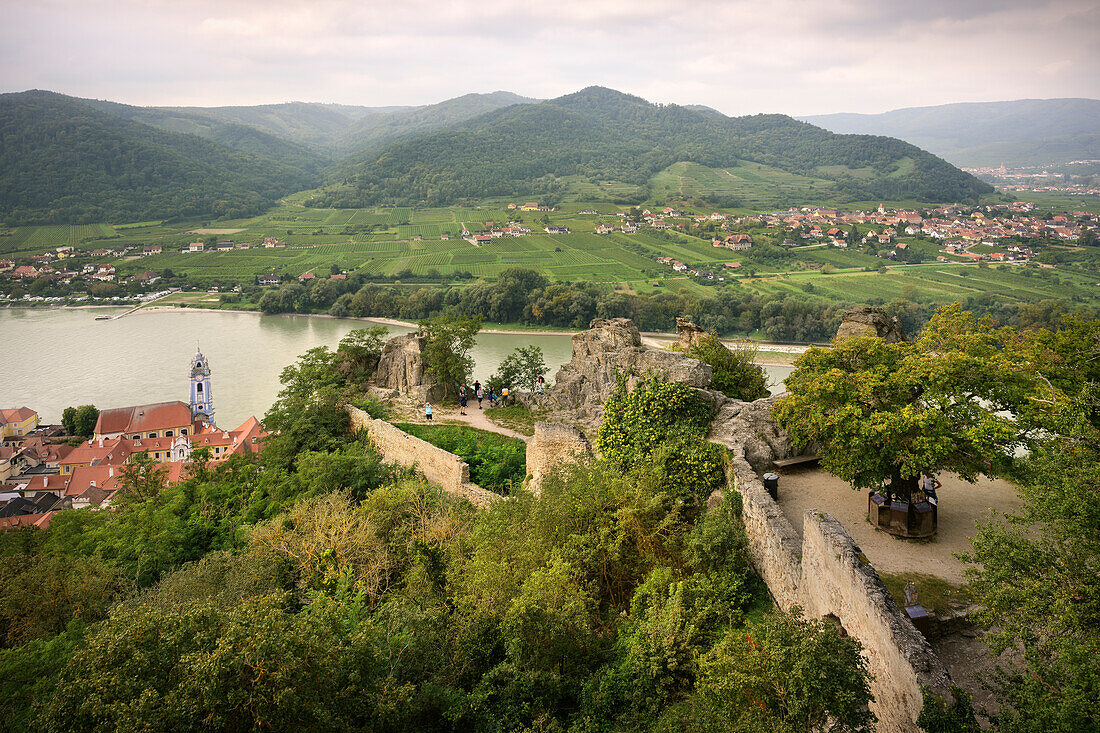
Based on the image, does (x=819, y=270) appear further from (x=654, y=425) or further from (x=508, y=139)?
(x=508, y=139)

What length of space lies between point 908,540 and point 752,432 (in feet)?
10.2

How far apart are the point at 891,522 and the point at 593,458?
15.9 feet

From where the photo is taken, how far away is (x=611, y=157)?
157250 mm

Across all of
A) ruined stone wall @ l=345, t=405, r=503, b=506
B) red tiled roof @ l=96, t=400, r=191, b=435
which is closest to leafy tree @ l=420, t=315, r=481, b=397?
ruined stone wall @ l=345, t=405, r=503, b=506

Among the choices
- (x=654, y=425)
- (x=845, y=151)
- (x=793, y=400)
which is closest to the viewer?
(x=793, y=400)

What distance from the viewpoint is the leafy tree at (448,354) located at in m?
21.4

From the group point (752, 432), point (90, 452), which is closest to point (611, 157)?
point (90, 452)

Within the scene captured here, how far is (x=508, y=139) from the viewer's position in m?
157

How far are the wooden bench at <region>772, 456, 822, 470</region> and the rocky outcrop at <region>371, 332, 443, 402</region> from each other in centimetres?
1209

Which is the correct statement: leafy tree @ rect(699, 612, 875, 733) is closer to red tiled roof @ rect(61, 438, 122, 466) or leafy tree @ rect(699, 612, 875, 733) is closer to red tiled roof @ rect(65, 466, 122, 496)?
red tiled roof @ rect(65, 466, 122, 496)

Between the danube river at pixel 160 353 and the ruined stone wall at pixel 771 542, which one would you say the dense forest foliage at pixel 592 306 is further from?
the ruined stone wall at pixel 771 542

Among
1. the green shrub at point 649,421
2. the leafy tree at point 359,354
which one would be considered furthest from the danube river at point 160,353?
the green shrub at point 649,421

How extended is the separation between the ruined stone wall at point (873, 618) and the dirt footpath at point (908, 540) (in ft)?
5.95

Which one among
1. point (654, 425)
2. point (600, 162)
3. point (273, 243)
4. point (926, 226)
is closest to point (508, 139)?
point (600, 162)
